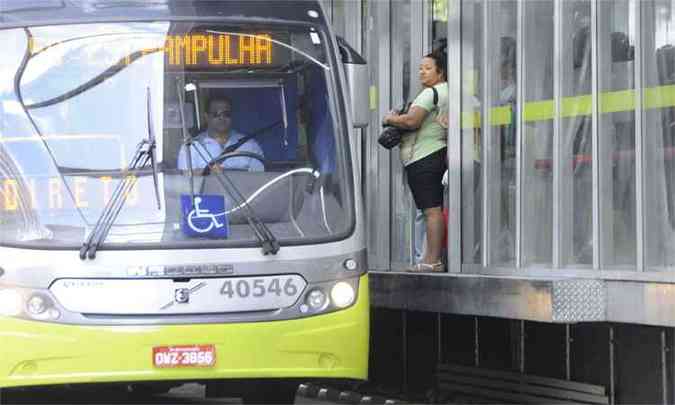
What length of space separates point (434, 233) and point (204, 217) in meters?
3.04

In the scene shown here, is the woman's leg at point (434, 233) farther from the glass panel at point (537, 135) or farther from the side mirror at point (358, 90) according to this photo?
the side mirror at point (358, 90)

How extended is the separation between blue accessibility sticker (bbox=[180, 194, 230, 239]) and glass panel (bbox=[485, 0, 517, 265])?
301 cm

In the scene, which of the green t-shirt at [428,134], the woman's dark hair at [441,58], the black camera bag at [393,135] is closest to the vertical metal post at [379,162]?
the woman's dark hair at [441,58]

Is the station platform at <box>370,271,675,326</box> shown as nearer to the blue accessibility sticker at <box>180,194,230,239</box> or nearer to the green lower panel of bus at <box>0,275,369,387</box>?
the green lower panel of bus at <box>0,275,369,387</box>

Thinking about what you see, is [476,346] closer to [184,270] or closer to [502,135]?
[502,135]

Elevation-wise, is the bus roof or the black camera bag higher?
the bus roof

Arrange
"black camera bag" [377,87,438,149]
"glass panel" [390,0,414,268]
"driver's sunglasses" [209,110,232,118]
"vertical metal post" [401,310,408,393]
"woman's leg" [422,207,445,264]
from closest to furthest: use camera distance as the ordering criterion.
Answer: "driver's sunglasses" [209,110,232,118] → "woman's leg" [422,207,445,264] → "black camera bag" [377,87,438,149] → "glass panel" [390,0,414,268] → "vertical metal post" [401,310,408,393]

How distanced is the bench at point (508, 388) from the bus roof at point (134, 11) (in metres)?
3.58

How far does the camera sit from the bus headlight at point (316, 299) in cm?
1066

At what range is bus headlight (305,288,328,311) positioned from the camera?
35.0 ft

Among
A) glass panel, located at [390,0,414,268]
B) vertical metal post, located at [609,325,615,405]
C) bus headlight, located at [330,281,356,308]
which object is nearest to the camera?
bus headlight, located at [330,281,356,308]

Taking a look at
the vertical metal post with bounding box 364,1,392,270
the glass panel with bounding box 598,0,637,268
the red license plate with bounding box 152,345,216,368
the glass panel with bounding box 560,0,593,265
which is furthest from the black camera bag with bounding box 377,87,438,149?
the red license plate with bounding box 152,345,216,368

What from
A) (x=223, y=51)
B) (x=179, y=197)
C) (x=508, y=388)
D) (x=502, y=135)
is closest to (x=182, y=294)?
(x=179, y=197)

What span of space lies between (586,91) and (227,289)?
10.2 ft
